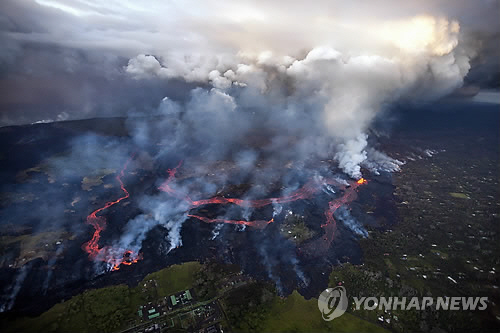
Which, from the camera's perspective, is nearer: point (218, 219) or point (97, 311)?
point (97, 311)

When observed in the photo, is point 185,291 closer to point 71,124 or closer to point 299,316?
point 299,316

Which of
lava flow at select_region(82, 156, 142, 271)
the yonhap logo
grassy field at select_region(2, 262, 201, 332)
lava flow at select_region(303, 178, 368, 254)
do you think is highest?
the yonhap logo

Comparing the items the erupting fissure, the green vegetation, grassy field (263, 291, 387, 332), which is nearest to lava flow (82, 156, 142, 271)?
the erupting fissure

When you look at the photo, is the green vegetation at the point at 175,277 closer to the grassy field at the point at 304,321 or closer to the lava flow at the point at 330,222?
the grassy field at the point at 304,321

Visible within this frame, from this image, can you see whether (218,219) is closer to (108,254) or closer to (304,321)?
(108,254)

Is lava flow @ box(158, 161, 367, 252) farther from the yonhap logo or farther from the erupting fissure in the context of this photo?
the yonhap logo

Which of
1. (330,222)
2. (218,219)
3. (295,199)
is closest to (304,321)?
(330,222)
